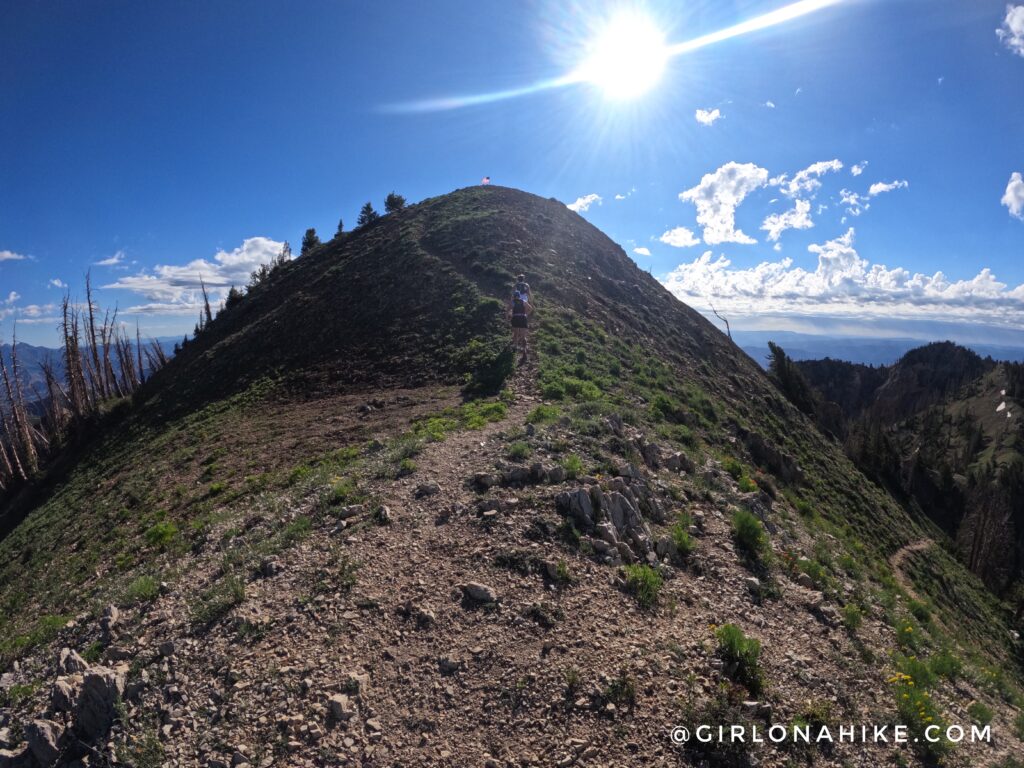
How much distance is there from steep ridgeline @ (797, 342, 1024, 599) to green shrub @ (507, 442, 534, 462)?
48499mm

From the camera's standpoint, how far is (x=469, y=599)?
703 cm

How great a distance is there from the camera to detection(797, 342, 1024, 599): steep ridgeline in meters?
61.8

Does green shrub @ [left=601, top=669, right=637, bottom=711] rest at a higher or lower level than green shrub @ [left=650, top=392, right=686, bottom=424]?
lower

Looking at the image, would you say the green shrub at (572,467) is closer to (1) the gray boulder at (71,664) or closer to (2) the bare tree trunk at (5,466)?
(1) the gray boulder at (71,664)

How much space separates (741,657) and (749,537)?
4059 millimetres

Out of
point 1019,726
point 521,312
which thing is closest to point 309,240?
point 521,312

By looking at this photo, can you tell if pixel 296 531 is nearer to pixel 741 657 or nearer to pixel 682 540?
pixel 682 540

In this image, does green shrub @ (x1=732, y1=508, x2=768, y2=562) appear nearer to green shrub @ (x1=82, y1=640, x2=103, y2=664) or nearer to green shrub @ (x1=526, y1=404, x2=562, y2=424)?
green shrub @ (x1=526, y1=404, x2=562, y2=424)

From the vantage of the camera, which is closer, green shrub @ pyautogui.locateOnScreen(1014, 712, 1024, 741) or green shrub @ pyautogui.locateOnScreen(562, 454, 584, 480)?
green shrub @ pyautogui.locateOnScreen(1014, 712, 1024, 741)

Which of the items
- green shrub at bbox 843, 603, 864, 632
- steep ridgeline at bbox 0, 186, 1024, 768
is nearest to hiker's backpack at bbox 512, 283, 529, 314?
steep ridgeline at bbox 0, 186, 1024, 768

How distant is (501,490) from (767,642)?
4973 millimetres

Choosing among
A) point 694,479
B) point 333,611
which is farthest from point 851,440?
point 333,611

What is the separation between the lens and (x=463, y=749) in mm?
5141

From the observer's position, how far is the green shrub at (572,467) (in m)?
9.92
